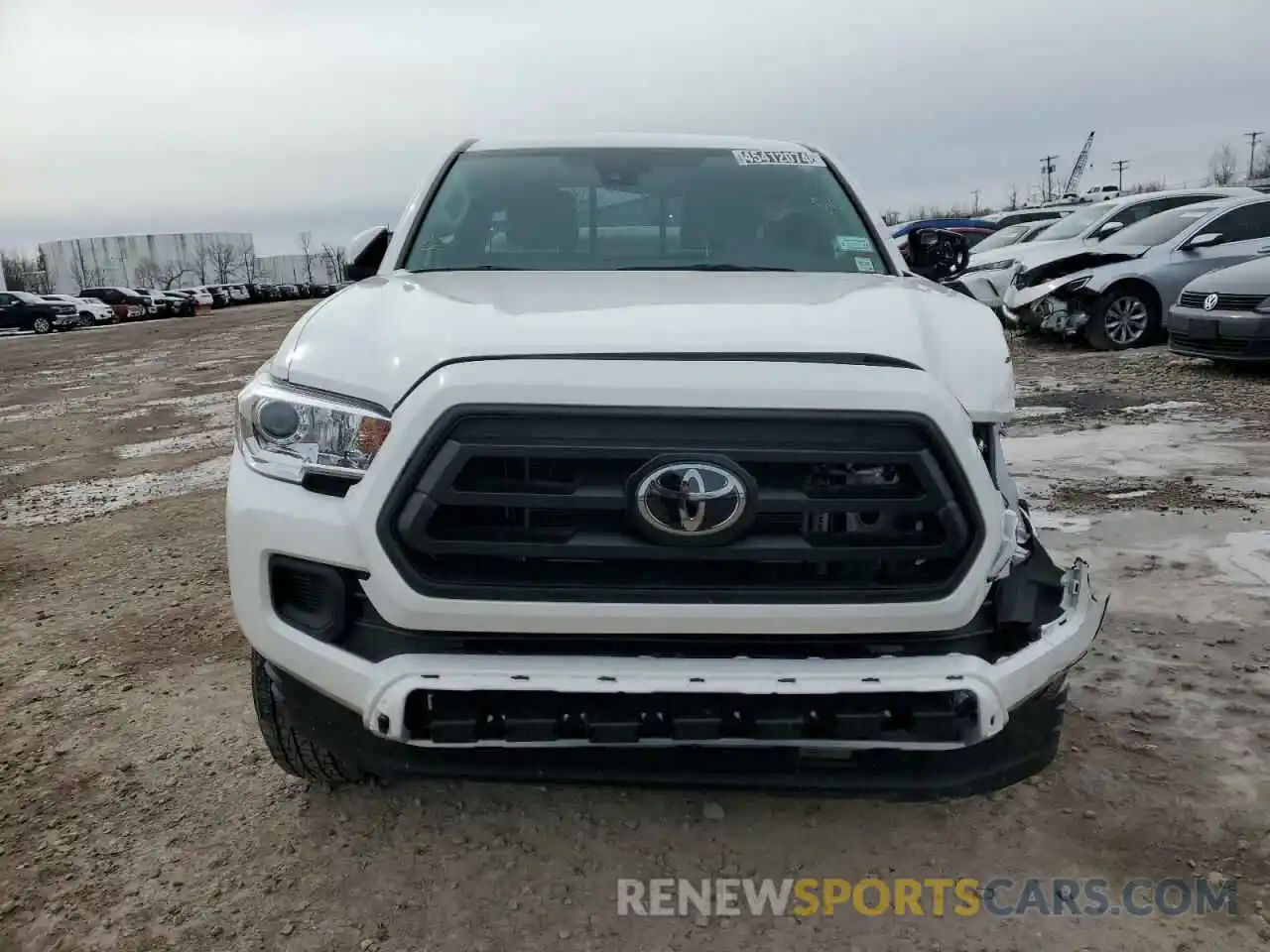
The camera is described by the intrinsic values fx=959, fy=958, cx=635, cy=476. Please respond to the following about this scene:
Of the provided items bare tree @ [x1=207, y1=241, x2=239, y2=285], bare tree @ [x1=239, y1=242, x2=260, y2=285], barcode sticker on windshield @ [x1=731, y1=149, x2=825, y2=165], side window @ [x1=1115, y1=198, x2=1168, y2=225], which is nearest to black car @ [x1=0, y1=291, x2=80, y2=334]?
side window @ [x1=1115, y1=198, x2=1168, y2=225]

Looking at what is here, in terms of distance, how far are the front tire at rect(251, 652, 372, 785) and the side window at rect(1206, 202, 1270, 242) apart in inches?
429

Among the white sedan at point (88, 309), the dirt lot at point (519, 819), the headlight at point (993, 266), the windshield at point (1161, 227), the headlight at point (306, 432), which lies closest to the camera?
the headlight at point (306, 432)

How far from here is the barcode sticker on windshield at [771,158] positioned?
11.7 feet

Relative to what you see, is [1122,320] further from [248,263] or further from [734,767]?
[248,263]

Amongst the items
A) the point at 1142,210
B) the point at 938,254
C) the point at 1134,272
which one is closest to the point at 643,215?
the point at 938,254

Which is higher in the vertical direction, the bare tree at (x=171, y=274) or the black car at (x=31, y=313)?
the black car at (x=31, y=313)

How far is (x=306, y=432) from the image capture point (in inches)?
80.2

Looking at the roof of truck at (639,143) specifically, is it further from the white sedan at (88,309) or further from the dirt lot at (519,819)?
the white sedan at (88,309)

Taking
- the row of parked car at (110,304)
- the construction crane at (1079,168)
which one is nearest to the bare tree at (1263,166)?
the construction crane at (1079,168)

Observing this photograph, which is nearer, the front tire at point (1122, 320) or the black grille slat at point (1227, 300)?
the black grille slat at point (1227, 300)

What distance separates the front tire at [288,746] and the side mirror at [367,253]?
1640mm

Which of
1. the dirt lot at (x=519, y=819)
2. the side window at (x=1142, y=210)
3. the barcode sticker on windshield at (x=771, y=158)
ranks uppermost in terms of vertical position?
the barcode sticker on windshield at (x=771, y=158)

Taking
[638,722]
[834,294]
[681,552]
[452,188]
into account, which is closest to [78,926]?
[638,722]

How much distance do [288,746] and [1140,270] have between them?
10.5 m
